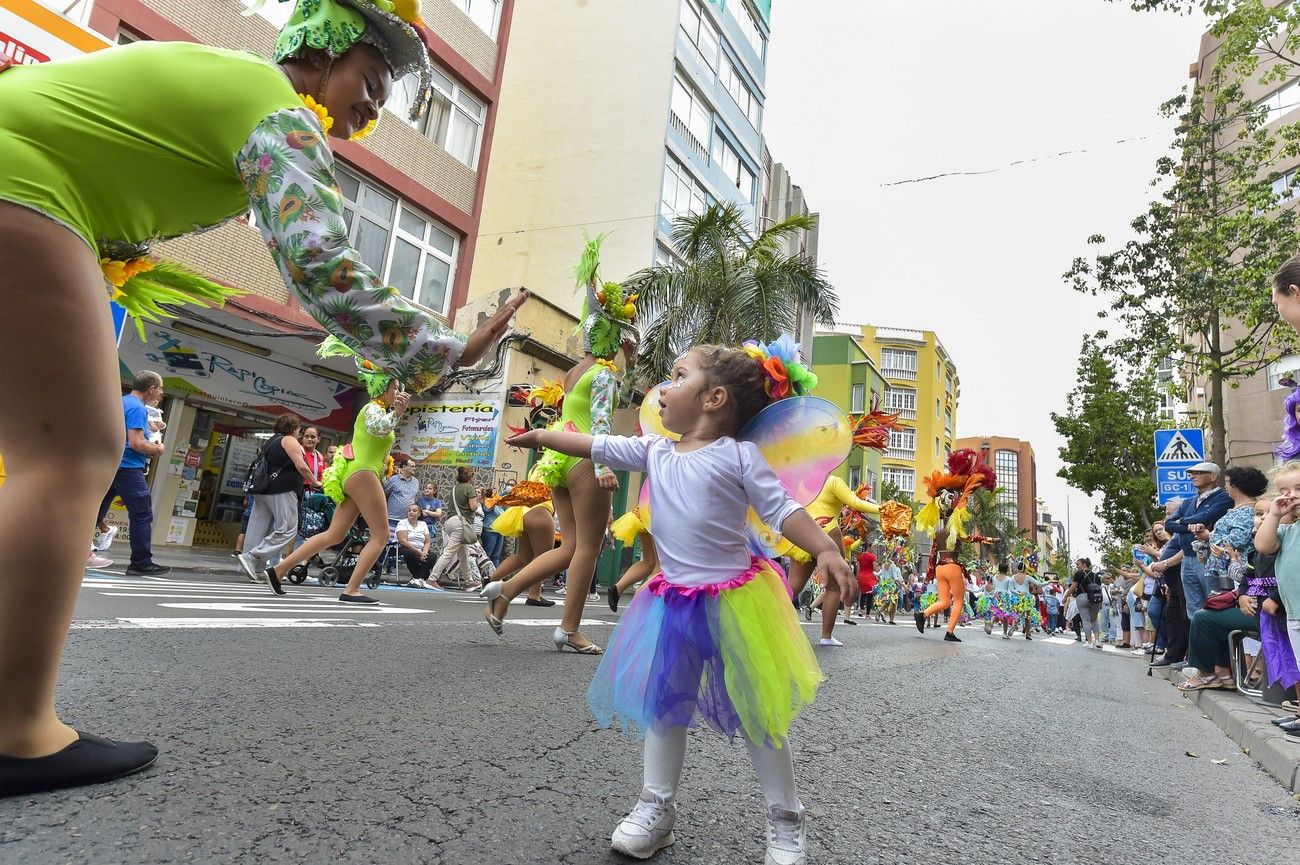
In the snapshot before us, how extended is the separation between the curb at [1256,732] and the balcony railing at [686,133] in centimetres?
2092

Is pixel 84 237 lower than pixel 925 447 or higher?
lower

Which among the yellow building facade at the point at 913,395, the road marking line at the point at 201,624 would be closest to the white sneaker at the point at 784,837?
the road marking line at the point at 201,624

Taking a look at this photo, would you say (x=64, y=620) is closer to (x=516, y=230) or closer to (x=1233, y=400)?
(x=516, y=230)

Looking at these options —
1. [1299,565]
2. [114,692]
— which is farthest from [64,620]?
[1299,565]

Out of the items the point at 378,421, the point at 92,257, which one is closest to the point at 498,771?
the point at 92,257

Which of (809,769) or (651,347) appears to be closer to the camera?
(809,769)

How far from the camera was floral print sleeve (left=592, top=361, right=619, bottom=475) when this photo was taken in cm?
495

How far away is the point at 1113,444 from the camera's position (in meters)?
24.3

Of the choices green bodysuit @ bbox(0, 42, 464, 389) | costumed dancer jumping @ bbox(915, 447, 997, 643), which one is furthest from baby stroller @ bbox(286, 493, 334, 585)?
green bodysuit @ bbox(0, 42, 464, 389)

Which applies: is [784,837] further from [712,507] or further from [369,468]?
[369,468]

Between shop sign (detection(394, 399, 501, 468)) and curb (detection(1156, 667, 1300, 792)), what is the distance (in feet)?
44.0

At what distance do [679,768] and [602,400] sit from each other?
10.6 ft

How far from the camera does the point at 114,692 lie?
2.73 m

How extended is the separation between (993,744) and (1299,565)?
8.35 feet
